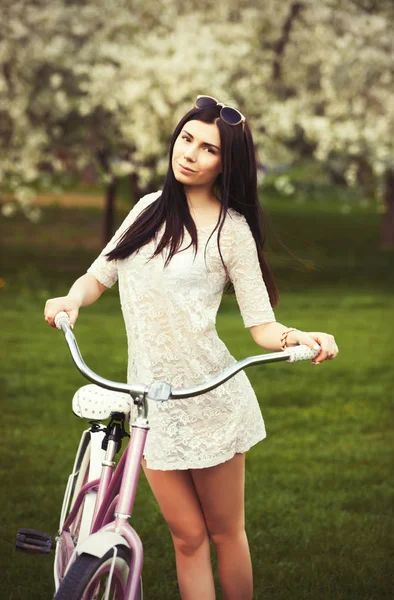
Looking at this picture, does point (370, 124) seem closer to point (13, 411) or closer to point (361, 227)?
point (13, 411)

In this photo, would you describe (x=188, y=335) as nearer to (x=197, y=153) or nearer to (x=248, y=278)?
(x=248, y=278)

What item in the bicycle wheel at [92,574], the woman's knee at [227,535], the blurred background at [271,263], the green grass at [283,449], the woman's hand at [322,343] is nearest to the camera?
the bicycle wheel at [92,574]

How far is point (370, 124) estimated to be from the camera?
16266 mm

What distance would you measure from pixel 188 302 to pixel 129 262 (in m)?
0.22

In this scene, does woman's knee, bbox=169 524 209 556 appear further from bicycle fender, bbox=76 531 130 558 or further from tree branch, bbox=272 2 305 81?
tree branch, bbox=272 2 305 81

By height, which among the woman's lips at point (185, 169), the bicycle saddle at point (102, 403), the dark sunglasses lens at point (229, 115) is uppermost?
the dark sunglasses lens at point (229, 115)

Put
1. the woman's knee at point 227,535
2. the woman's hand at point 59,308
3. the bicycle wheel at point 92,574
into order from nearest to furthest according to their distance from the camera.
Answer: the bicycle wheel at point 92,574, the woman's hand at point 59,308, the woman's knee at point 227,535

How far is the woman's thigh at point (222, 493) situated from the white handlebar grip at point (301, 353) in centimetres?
56

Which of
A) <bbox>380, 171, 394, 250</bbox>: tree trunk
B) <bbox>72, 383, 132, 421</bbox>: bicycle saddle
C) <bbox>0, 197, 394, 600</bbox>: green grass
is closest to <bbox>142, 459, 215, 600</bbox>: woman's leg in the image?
<bbox>72, 383, 132, 421</bbox>: bicycle saddle

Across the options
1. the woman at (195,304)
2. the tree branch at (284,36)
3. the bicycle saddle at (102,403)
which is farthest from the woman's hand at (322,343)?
the tree branch at (284,36)

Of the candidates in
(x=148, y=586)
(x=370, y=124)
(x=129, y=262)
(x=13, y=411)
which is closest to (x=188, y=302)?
(x=129, y=262)

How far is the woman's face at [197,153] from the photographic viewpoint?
3186 millimetres

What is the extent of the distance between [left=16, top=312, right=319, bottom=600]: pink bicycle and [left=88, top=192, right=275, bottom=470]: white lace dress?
13 cm

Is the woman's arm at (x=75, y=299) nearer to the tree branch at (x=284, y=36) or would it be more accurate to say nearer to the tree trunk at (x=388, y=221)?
the tree branch at (x=284, y=36)
